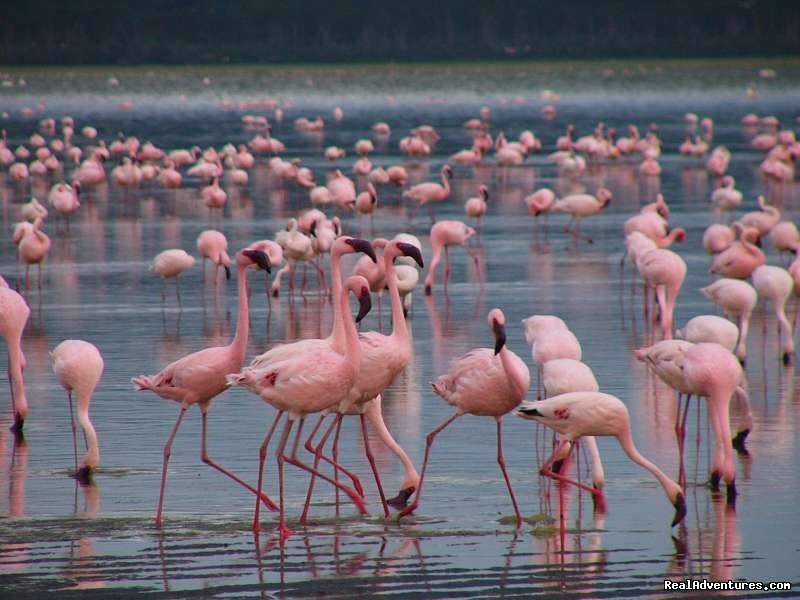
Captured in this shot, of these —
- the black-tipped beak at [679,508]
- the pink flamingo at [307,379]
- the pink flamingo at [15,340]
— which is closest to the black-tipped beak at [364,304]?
the pink flamingo at [307,379]

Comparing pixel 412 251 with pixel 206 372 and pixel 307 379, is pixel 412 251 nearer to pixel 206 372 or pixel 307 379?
pixel 307 379

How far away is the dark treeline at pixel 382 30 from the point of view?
101 meters

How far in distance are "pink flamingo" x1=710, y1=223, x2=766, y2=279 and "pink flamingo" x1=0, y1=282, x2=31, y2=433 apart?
6.79 metres

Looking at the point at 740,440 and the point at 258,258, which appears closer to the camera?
the point at 258,258

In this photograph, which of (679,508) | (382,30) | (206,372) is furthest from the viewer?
(382,30)

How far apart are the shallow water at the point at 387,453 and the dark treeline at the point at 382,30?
7446 cm

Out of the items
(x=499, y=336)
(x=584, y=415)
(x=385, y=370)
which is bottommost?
(x=584, y=415)

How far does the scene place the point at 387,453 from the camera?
32.6ft

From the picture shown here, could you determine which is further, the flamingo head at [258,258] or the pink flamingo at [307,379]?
the flamingo head at [258,258]

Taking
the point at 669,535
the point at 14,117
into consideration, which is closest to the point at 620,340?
the point at 669,535

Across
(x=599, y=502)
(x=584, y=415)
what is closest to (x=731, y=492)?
(x=599, y=502)

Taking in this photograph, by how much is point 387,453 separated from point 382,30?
3864 inches

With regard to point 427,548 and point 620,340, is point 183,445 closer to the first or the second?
point 427,548

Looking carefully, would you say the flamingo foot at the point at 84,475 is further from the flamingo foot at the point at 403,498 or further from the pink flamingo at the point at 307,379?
the flamingo foot at the point at 403,498
